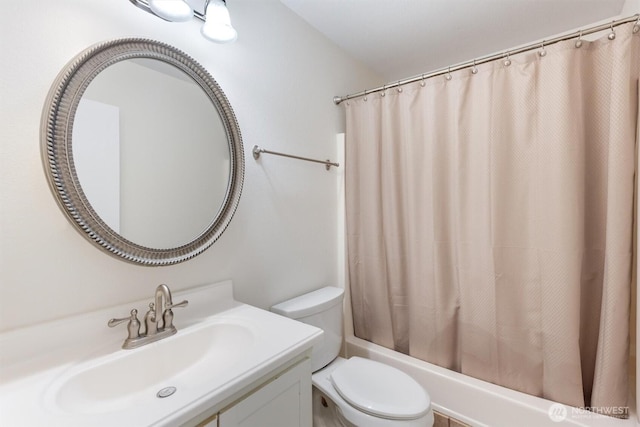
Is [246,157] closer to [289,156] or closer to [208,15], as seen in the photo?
[289,156]

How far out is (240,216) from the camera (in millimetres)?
1298

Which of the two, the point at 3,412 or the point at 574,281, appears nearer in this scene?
the point at 3,412

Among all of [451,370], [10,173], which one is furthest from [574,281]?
[10,173]

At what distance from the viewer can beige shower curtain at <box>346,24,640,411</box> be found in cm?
117

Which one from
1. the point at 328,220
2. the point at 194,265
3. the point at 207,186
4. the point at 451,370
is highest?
the point at 207,186

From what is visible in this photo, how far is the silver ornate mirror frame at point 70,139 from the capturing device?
779mm

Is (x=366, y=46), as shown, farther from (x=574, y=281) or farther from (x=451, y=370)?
(x=451, y=370)

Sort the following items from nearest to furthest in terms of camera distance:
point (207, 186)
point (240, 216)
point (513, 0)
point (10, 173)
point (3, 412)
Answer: point (3, 412) → point (10, 173) → point (207, 186) → point (240, 216) → point (513, 0)

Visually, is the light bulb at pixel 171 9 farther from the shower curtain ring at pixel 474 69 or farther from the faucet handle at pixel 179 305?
the shower curtain ring at pixel 474 69

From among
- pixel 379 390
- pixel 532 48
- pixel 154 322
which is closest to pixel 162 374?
pixel 154 322

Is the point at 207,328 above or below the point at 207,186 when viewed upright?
below

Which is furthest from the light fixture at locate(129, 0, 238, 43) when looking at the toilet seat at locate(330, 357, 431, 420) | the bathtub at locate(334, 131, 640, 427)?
the bathtub at locate(334, 131, 640, 427)

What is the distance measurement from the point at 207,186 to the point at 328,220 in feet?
2.89

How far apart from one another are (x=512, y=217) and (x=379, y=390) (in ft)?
3.44
